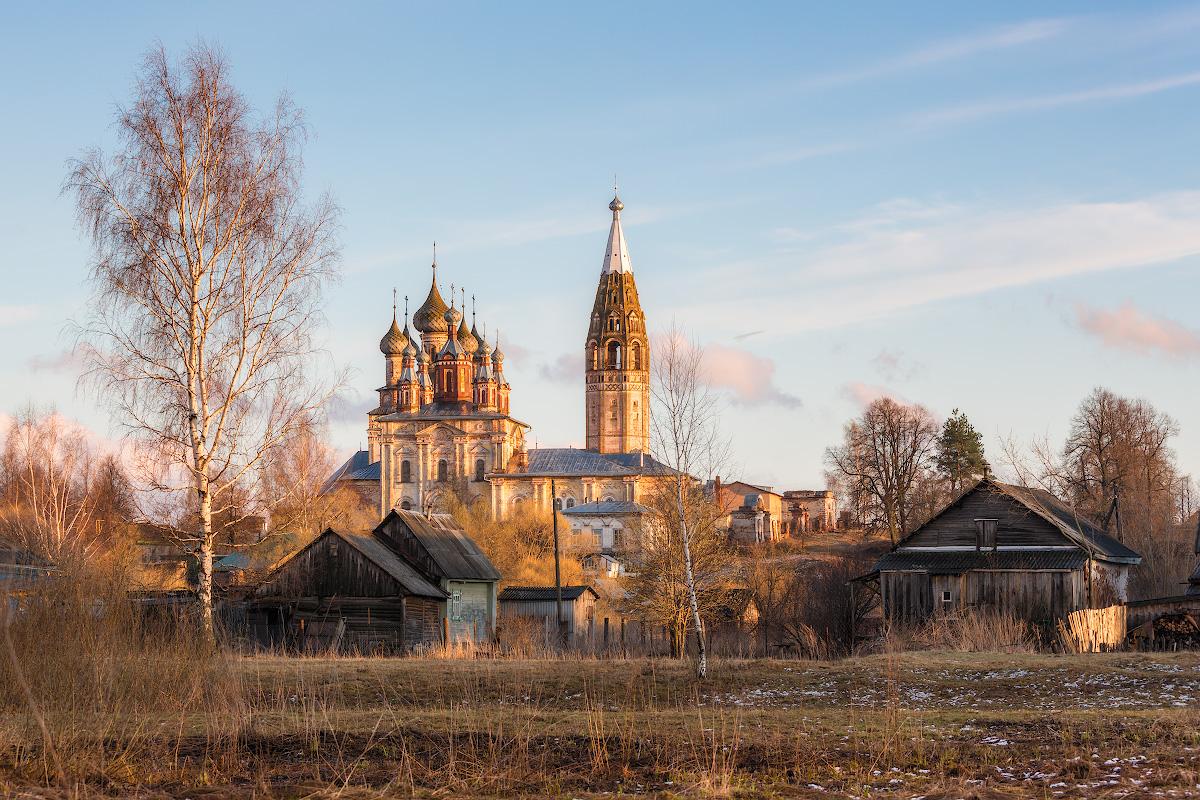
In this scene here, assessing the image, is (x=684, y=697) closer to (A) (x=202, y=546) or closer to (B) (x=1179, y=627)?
(A) (x=202, y=546)

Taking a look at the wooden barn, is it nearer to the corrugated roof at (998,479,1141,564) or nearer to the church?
the corrugated roof at (998,479,1141,564)

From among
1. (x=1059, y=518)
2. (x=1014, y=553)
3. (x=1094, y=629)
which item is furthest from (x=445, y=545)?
(x=1094, y=629)

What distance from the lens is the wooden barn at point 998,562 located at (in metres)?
30.4

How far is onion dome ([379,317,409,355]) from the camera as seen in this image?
336ft

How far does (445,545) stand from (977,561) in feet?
52.5

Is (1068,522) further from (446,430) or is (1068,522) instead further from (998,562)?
(446,430)

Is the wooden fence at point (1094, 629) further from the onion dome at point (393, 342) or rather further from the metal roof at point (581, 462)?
the onion dome at point (393, 342)

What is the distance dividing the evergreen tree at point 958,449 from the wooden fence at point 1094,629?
31676 mm

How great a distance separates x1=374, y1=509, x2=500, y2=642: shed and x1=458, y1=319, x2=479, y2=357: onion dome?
199 feet

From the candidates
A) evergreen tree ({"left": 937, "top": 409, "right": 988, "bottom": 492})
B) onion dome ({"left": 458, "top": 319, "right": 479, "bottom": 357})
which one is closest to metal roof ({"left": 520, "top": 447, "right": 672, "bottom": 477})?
onion dome ({"left": 458, "top": 319, "right": 479, "bottom": 357})

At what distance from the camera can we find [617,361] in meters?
97.4

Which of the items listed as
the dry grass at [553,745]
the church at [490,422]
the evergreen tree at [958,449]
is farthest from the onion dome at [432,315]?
the dry grass at [553,745]

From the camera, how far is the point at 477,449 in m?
89.9

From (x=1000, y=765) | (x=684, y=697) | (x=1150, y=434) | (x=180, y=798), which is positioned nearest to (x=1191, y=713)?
(x=1000, y=765)
